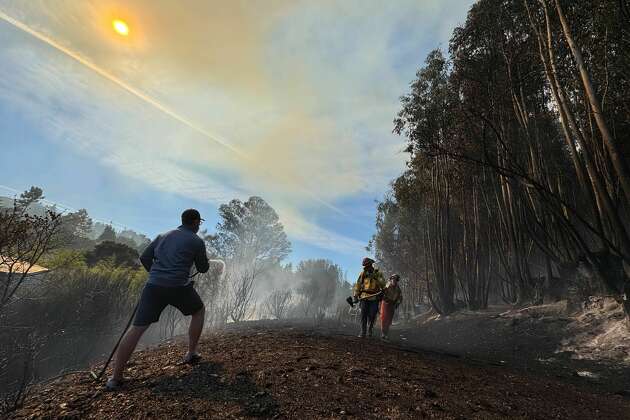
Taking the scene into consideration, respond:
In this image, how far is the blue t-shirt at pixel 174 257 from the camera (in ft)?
11.7

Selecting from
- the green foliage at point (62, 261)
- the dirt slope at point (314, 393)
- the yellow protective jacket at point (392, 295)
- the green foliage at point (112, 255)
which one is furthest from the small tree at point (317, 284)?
the dirt slope at point (314, 393)

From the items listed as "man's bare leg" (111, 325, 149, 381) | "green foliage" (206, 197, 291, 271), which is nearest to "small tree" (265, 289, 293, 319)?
"green foliage" (206, 197, 291, 271)

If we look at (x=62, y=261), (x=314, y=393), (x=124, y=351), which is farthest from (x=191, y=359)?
(x=62, y=261)

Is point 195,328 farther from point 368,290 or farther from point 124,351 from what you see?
point 368,290

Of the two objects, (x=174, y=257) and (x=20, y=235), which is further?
(x=20, y=235)

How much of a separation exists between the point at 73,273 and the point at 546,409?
1766cm

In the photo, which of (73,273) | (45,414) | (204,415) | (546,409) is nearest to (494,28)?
(546,409)

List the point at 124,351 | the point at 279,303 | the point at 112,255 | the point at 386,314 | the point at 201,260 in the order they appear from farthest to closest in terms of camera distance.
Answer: the point at 279,303 < the point at 112,255 < the point at 386,314 < the point at 201,260 < the point at 124,351

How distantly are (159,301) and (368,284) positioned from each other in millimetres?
5162

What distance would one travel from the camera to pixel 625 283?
661 cm

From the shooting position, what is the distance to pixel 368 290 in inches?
298

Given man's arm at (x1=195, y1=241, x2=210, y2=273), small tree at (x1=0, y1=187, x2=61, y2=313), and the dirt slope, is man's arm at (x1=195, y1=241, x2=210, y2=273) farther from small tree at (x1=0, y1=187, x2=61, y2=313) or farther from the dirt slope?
small tree at (x1=0, y1=187, x2=61, y2=313)

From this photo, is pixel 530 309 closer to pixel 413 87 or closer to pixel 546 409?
pixel 546 409

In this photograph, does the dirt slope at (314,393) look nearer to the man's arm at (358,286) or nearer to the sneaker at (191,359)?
the sneaker at (191,359)
